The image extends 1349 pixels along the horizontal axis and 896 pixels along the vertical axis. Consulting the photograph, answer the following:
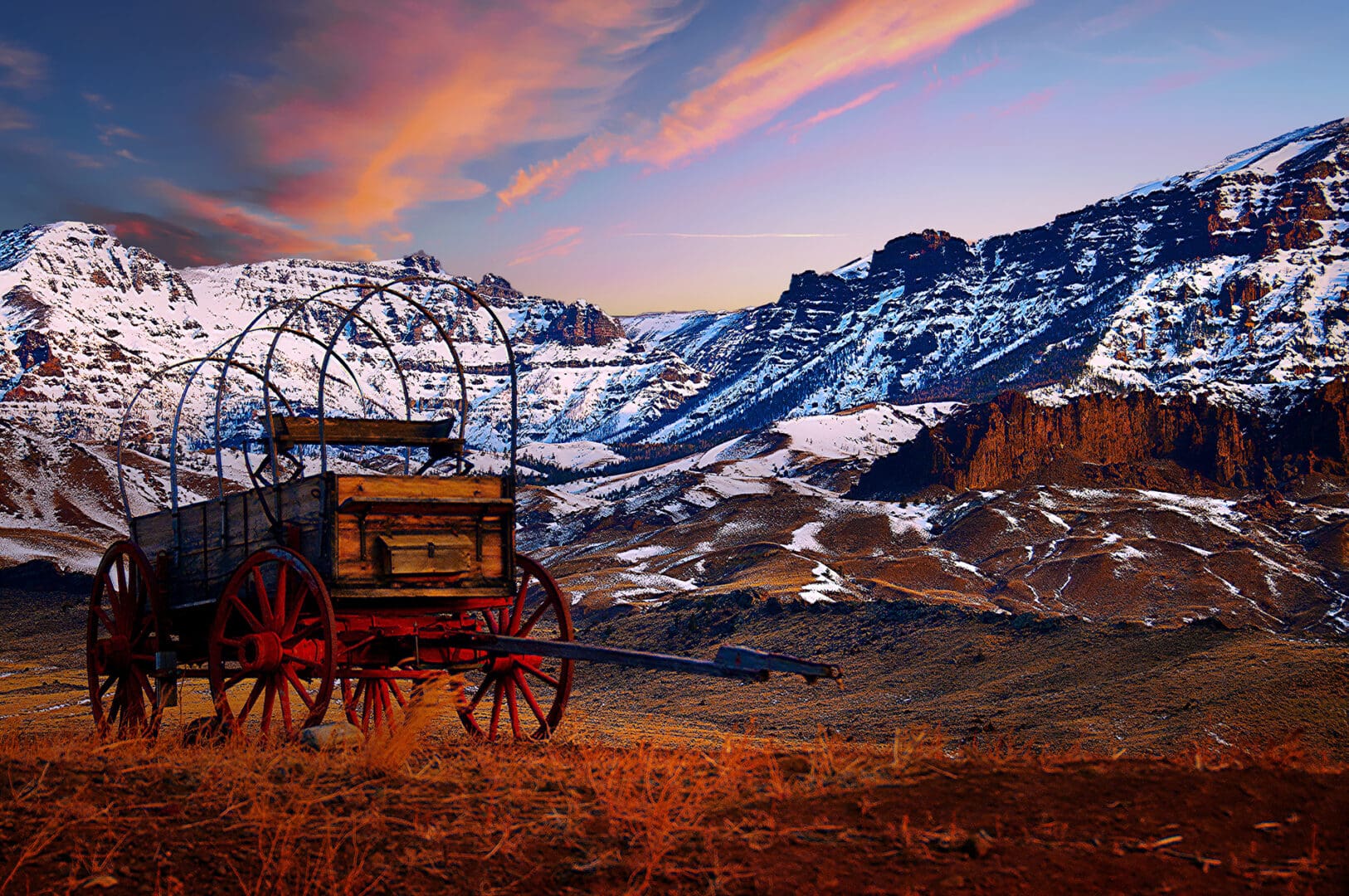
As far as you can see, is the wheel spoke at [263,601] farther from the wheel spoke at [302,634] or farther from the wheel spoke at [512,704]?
the wheel spoke at [512,704]

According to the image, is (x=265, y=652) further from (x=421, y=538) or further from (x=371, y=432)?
(x=371, y=432)

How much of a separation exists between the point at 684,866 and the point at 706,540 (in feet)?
321

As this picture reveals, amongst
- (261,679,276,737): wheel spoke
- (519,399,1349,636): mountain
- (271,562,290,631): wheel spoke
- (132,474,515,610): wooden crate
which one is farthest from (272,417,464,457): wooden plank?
(519,399,1349,636): mountain

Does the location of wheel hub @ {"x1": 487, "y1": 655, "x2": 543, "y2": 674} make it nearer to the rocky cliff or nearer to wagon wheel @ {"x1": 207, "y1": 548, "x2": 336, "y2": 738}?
wagon wheel @ {"x1": 207, "y1": 548, "x2": 336, "y2": 738}

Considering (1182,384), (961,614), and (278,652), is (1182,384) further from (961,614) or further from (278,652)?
(278,652)

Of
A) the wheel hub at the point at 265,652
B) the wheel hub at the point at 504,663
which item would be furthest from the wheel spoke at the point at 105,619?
the wheel hub at the point at 504,663

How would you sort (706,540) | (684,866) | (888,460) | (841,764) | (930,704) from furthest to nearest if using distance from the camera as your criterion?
(888,460), (706,540), (930,704), (841,764), (684,866)

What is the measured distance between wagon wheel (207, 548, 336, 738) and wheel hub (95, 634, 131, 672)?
8.80ft

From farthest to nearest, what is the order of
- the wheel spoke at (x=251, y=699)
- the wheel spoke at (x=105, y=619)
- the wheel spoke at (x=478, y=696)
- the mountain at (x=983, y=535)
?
the mountain at (x=983, y=535)
the wheel spoke at (x=105, y=619)
the wheel spoke at (x=478, y=696)
the wheel spoke at (x=251, y=699)

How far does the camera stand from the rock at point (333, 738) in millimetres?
7812

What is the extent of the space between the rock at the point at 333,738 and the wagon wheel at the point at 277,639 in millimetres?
529

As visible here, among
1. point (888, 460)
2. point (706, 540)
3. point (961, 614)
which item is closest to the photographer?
point (961, 614)

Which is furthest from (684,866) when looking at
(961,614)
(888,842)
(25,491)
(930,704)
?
(25,491)

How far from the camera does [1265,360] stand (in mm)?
190125
